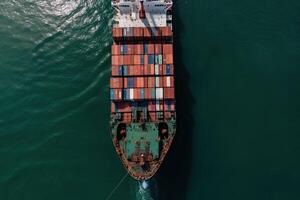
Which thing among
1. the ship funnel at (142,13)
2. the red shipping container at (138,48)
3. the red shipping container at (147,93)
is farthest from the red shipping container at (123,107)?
the ship funnel at (142,13)

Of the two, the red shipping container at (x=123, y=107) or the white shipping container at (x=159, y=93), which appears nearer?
the white shipping container at (x=159, y=93)

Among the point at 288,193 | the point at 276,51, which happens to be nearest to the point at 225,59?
the point at 276,51

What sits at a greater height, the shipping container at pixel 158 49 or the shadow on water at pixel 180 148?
the shipping container at pixel 158 49

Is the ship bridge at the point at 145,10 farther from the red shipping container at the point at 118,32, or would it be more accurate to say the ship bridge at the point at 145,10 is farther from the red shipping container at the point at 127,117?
the red shipping container at the point at 127,117

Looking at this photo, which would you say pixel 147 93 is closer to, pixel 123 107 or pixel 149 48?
pixel 123 107

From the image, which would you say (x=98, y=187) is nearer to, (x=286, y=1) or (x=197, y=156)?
(x=197, y=156)

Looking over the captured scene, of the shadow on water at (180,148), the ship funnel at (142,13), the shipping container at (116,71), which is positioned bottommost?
the shadow on water at (180,148)

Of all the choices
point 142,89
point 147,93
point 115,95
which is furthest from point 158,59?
point 115,95

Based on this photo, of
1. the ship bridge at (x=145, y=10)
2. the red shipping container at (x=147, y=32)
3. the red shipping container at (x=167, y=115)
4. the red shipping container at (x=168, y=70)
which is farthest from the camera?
the ship bridge at (x=145, y=10)
